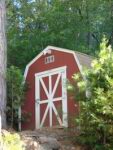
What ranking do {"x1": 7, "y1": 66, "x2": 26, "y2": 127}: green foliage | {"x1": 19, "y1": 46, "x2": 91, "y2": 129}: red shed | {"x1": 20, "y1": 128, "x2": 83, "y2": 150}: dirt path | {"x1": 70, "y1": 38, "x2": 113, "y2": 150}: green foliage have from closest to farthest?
{"x1": 20, "y1": 128, "x2": 83, "y2": 150}: dirt path → {"x1": 70, "y1": 38, "x2": 113, "y2": 150}: green foliage → {"x1": 19, "y1": 46, "x2": 91, "y2": 129}: red shed → {"x1": 7, "y1": 66, "x2": 26, "y2": 127}: green foliage

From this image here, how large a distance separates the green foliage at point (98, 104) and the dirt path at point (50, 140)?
43 cm

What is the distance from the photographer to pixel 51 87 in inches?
575

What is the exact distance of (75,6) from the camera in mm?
23281

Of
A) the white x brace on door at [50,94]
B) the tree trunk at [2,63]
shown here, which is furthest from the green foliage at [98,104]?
the tree trunk at [2,63]

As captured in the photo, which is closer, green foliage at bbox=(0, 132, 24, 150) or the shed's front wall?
green foliage at bbox=(0, 132, 24, 150)

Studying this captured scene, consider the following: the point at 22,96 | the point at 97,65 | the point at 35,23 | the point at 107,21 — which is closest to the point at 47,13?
the point at 35,23

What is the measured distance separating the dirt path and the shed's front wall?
1535mm

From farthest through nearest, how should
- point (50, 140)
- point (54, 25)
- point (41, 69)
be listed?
point (54, 25) → point (41, 69) → point (50, 140)

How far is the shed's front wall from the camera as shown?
14.0 m

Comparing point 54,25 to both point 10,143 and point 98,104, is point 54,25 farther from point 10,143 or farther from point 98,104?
point 10,143

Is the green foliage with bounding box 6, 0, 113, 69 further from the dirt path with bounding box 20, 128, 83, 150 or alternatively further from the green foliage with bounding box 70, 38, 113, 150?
the green foliage with bounding box 70, 38, 113, 150

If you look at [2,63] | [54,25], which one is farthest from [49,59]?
[54,25]

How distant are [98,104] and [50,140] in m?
1.57

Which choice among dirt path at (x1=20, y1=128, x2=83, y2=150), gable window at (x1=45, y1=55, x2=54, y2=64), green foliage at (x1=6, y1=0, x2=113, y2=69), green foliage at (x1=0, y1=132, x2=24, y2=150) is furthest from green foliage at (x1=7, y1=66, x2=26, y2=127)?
green foliage at (x1=0, y1=132, x2=24, y2=150)
